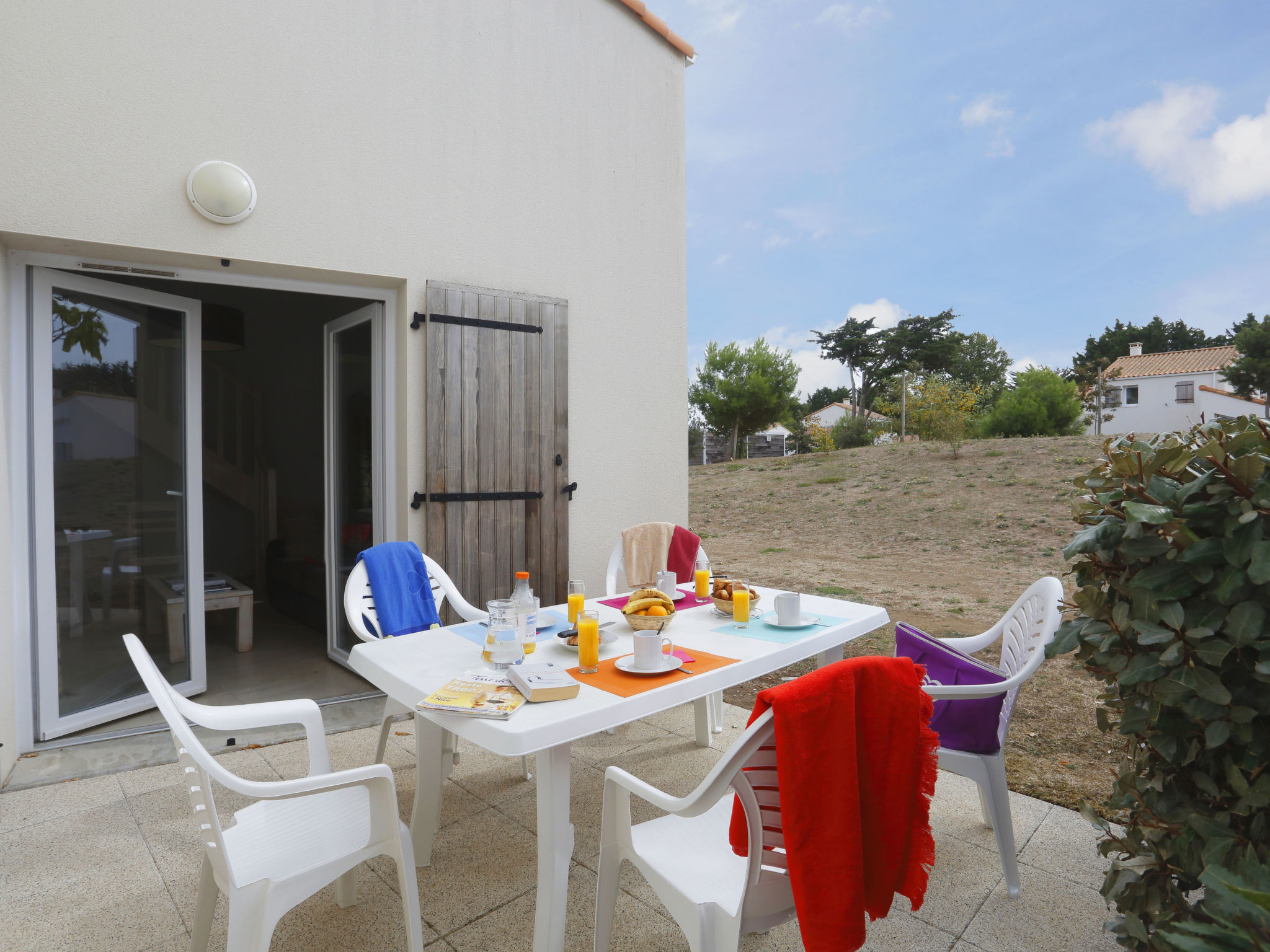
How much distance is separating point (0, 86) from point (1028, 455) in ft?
47.4

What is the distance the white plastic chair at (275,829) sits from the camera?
1.29 meters

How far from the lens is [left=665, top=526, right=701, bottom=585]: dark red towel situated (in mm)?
3445

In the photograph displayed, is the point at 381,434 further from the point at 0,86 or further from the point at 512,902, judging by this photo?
the point at 512,902

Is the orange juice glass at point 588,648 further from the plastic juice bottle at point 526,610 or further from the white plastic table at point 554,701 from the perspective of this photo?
the plastic juice bottle at point 526,610

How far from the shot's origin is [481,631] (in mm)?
2186

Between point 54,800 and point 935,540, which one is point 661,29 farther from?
point 935,540

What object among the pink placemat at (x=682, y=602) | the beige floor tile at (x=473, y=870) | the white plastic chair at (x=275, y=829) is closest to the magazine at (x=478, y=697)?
the white plastic chair at (x=275, y=829)

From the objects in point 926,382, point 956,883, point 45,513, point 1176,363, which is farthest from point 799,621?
point 1176,363

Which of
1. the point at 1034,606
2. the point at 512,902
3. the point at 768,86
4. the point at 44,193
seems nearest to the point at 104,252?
the point at 44,193

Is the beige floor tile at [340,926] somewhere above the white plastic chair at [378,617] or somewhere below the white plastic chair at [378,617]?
below

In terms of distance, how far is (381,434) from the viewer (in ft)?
12.2

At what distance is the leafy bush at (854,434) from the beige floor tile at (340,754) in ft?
61.9

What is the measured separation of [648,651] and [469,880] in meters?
0.95

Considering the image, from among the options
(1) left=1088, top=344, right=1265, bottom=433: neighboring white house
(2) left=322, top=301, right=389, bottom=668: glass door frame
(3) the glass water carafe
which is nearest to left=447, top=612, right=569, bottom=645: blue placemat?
(3) the glass water carafe
